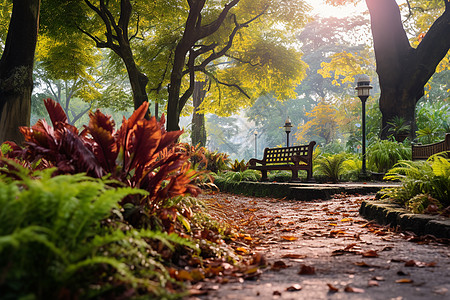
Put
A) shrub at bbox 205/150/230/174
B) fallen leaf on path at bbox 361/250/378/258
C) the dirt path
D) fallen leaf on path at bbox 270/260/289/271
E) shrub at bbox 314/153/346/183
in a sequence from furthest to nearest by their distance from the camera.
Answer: shrub at bbox 205/150/230/174 < shrub at bbox 314/153/346/183 < fallen leaf on path at bbox 361/250/378/258 < fallen leaf on path at bbox 270/260/289/271 < the dirt path

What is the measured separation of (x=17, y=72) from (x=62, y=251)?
4457 millimetres

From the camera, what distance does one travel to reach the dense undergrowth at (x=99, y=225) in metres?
1.42

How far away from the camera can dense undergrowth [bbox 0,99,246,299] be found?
1.42 meters

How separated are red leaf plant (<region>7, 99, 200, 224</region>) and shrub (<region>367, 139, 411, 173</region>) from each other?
883cm

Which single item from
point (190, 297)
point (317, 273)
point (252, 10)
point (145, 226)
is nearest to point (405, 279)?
point (317, 273)

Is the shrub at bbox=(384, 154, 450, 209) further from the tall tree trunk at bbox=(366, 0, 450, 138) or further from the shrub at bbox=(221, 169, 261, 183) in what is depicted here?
the tall tree trunk at bbox=(366, 0, 450, 138)

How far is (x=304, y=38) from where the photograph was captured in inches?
1572

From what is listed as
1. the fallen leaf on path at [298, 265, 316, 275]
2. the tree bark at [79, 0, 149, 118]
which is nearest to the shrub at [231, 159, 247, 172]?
the tree bark at [79, 0, 149, 118]

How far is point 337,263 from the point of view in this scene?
241 cm

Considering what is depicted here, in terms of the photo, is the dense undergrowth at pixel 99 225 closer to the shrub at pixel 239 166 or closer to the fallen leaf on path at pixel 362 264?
the fallen leaf on path at pixel 362 264

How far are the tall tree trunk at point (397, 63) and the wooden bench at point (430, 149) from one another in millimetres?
4118

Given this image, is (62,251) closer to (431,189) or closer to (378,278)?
(378,278)

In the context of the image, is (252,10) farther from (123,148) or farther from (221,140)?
(221,140)

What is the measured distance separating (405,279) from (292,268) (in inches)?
26.0
